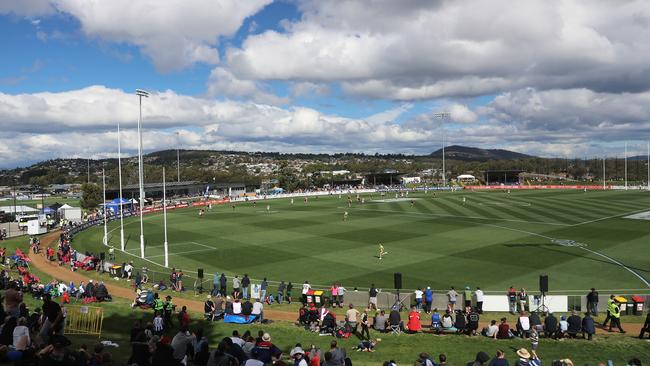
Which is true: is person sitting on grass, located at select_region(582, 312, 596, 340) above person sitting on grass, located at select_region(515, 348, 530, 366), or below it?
below

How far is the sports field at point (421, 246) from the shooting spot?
101 feet

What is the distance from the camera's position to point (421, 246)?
4103 cm

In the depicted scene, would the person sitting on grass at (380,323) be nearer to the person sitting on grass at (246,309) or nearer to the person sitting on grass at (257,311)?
the person sitting on grass at (257,311)

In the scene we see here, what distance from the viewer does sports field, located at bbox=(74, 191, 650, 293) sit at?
30.7 metres

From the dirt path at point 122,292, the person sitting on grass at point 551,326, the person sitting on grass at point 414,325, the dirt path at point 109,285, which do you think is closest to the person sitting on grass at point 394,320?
the person sitting on grass at point 414,325

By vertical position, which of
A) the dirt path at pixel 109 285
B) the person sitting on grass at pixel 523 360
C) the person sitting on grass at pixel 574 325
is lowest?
the dirt path at pixel 109 285

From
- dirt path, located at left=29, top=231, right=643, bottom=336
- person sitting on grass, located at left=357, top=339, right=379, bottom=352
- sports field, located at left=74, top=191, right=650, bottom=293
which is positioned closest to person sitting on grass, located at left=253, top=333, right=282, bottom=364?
person sitting on grass, located at left=357, top=339, right=379, bottom=352

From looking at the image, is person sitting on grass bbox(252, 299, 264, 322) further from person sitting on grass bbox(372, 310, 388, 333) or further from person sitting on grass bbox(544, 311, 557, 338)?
person sitting on grass bbox(544, 311, 557, 338)

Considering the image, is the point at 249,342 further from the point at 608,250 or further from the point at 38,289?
the point at 608,250

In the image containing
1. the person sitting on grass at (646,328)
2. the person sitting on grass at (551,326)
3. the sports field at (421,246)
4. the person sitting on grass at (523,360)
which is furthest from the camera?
the sports field at (421,246)

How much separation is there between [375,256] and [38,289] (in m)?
22.5

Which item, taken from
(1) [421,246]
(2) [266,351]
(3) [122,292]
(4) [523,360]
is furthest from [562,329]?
(3) [122,292]

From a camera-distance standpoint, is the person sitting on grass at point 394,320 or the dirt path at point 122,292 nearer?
the person sitting on grass at point 394,320

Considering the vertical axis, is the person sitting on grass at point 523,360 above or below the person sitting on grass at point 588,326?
above
